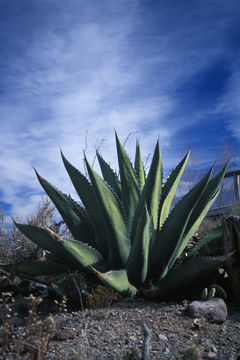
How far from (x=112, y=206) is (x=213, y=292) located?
3.67 feet

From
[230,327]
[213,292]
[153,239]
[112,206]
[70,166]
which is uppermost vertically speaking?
[70,166]

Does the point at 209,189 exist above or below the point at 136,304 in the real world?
above

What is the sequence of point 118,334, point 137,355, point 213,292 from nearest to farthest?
point 137,355 < point 118,334 < point 213,292

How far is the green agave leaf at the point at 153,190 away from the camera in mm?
3623

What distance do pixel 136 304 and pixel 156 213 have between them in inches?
31.6

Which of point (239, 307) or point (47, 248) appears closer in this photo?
point (239, 307)

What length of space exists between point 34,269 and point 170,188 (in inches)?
57.9

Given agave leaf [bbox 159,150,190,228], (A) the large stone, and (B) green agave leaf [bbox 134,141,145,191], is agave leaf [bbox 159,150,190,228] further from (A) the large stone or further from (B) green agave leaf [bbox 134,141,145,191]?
(A) the large stone

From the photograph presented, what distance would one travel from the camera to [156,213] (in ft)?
12.3

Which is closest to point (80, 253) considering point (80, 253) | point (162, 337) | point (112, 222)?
point (80, 253)

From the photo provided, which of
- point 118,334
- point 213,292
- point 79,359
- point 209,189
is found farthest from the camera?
point 209,189

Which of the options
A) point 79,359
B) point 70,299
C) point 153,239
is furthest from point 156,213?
point 79,359

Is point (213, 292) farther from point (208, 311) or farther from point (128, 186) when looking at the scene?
point (128, 186)

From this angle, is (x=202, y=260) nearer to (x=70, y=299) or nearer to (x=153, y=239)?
(x=153, y=239)
